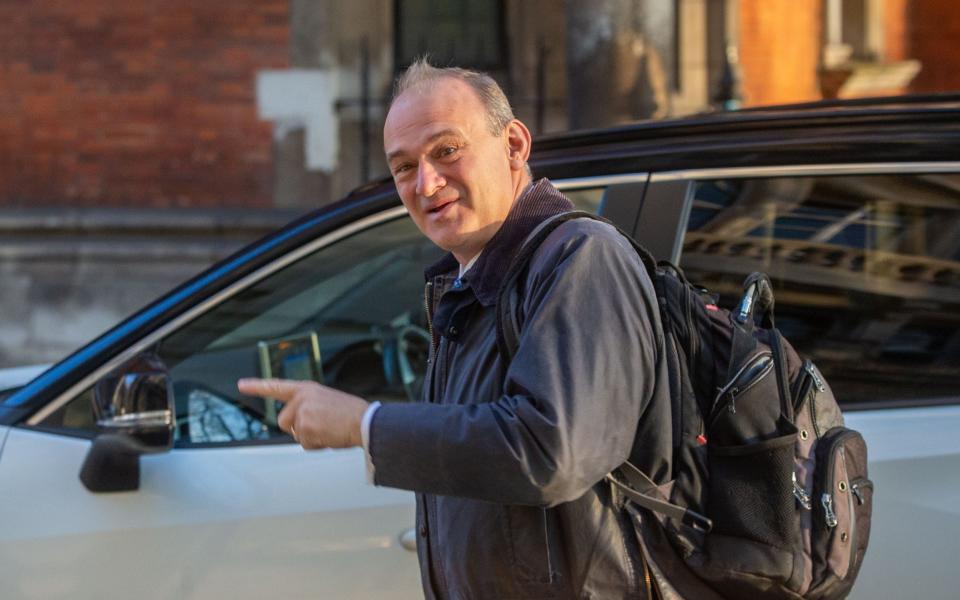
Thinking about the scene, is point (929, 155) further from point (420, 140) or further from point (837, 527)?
point (420, 140)

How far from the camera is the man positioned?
1.59m

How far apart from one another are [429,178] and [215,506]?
1125 millimetres

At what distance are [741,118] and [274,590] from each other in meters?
1.32

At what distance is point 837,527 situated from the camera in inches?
68.5

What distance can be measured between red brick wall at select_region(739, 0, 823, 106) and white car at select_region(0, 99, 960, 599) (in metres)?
6.66

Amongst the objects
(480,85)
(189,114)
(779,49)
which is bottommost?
(480,85)

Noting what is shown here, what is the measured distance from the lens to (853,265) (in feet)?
8.33

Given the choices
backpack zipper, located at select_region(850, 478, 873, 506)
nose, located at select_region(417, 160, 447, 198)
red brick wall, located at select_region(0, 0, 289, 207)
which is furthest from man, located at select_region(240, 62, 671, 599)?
red brick wall, located at select_region(0, 0, 289, 207)

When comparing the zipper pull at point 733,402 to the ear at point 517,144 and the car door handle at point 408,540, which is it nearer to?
the ear at point 517,144

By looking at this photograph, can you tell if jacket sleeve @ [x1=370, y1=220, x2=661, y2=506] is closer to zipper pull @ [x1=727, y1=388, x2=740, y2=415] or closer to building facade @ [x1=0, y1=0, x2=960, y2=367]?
zipper pull @ [x1=727, y1=388, x2=740, y2=415]

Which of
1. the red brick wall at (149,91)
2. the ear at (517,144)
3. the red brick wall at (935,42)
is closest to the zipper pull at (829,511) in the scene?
the ear at (517,144)

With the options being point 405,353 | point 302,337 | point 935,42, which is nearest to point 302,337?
point 302,337

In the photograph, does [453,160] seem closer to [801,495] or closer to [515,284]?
[515,284]

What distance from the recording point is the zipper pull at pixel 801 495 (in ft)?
5.67
